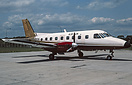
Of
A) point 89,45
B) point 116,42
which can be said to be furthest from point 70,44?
point 116,42

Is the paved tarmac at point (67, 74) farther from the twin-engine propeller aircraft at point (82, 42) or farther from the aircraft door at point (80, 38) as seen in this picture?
the aircraft door at point (80, 38)

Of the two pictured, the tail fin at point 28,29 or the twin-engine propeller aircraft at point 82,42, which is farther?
the tail fin at point 28,29

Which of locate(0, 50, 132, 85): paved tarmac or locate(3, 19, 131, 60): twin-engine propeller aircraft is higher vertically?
locate(3, 19, 131, 60): twin-engine propeller aircraft

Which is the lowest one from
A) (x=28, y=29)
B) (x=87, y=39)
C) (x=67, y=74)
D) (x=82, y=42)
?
(x=67, y=74)

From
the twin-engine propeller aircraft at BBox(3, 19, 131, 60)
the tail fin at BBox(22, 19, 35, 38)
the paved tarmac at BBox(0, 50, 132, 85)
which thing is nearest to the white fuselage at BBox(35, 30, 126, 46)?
the twin-engine propeller aircraft at BBox(3, 19, 131, 60)

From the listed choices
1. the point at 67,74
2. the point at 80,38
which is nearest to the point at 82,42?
the point at 80,38

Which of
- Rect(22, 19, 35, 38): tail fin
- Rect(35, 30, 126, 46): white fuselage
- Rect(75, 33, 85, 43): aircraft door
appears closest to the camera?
Rect(35, 30, 126, 46): white fuselage

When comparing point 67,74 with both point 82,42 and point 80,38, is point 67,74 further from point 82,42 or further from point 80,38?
point 80,38

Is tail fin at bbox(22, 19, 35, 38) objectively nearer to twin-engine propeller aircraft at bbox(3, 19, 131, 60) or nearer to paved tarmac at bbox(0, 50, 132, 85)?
A: twin-engine propeller aircraft at bbox(3, 19, 131, 60)

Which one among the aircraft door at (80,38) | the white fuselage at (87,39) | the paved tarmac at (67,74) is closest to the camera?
the paved tarmac at (67,74)

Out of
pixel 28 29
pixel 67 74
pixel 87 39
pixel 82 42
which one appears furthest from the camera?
pixel 28 29

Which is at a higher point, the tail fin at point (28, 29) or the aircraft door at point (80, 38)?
the tail fin at point (28, 29)

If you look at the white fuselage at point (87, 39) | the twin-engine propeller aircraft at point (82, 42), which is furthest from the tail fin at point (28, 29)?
the twin-engine propeller aircraft at point (82, 42)

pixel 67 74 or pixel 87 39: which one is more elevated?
pixel 87 39
